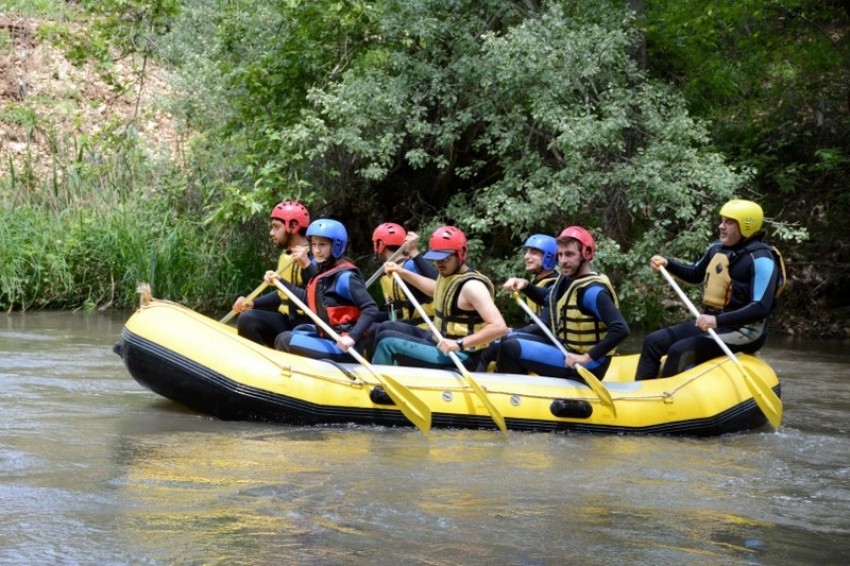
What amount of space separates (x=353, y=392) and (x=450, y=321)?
70 centimetres

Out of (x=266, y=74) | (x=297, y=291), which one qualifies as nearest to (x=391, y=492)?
(x=297, y=291)

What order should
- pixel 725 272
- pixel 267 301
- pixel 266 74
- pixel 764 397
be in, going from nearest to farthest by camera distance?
1. pixel 764 397
2. pixel 725 272
3. pixel 267 301
4. pixel 266 74

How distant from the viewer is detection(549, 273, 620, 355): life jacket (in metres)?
7.20

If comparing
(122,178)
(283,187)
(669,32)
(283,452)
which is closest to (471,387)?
(283,452)

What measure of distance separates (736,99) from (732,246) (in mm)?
6935

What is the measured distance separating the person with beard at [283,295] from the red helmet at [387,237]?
19.3 inches

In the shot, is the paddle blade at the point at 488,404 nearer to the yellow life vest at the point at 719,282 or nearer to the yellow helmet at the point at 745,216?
the yellow life vest at the point at 719,282

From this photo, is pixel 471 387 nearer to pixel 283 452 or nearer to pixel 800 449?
pixel 283 452

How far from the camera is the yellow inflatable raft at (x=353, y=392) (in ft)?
23.2

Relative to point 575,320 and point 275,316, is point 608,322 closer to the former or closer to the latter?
point 575,320

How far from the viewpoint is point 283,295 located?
7.93m

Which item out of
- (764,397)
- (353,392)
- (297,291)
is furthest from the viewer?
(297,291)

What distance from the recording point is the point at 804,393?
938 cm

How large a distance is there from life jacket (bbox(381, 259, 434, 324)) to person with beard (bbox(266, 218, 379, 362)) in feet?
2.33
